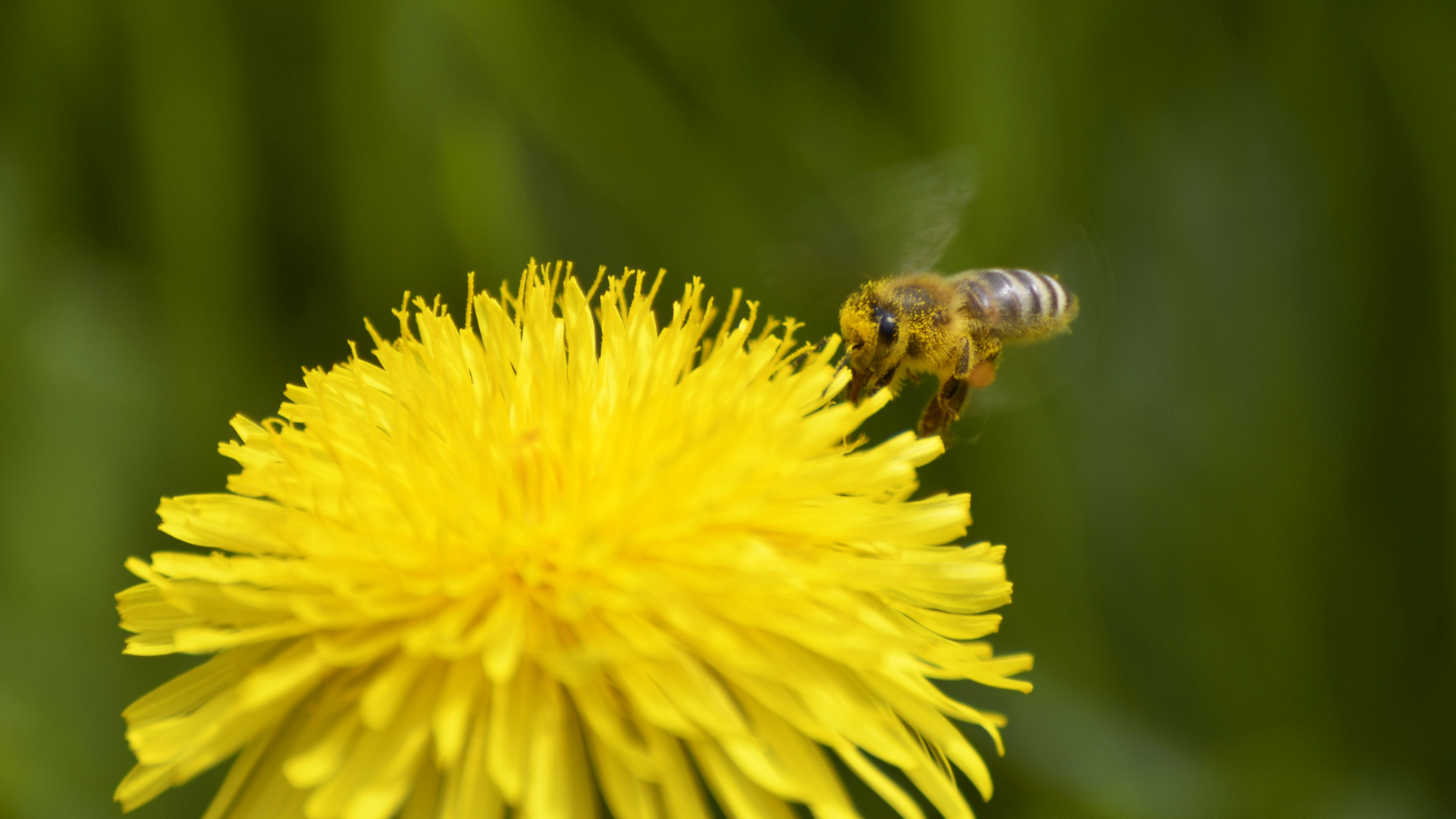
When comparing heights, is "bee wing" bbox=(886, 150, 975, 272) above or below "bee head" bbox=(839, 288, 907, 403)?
above

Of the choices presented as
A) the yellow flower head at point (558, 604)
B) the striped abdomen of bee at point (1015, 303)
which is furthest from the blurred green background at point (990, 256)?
the yellow flower head at point (558, 604)

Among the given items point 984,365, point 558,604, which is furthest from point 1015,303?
point 558,604

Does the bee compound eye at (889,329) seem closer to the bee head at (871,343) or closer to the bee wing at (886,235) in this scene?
the bee head at (871,343)

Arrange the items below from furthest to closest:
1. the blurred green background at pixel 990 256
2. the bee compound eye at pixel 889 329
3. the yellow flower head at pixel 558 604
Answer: the blurred green background at pixel 990 256 < the bee compound eye at pixel 889 329 < the yellow flower head at pixel 558 604

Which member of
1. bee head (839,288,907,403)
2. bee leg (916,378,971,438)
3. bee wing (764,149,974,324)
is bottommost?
bee leg (916,378,971,438)

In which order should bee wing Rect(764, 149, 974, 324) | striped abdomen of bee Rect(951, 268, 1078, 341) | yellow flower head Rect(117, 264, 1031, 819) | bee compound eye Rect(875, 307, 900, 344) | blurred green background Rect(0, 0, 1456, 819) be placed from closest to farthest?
yellow flower head Rect(117, 264, 1031, 819) → bee compound eye Rect(875, 307, 900, 344) → striped abdomen of bee Rect(951, 268, 1078, 341) → bee wing Rect(764, 149, 974, 324) → blurred green background Rect(0, 0, 1456, 819)

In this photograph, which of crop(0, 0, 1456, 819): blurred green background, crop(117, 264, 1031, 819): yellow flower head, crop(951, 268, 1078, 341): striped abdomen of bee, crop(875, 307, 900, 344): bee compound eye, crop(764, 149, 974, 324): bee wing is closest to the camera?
crop(117, 264, 1031, 819): yellow flower head

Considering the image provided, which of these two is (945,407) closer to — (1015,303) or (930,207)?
(1015,303)

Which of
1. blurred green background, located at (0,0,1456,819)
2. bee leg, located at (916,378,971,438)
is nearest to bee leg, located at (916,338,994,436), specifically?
bee leg, located at (916,378,971,438)

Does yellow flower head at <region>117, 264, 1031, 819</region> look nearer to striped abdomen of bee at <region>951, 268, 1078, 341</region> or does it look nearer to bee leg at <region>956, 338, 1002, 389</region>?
bee leg at <region>956, 338, 1002, 389</region>
